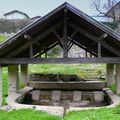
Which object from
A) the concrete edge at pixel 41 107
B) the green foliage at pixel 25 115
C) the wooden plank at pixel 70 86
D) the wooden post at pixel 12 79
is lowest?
the green foliage at pixel 25 115

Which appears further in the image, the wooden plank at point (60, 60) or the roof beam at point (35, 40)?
the roof beam at point (35, 40)

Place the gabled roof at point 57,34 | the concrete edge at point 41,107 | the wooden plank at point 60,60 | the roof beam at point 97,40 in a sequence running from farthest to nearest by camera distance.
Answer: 1. the roof beam at point 97,40
2. the wooden plank at point 60,60
3. the gabled roof at point 57,34
4. the concrete edge at point 41,107

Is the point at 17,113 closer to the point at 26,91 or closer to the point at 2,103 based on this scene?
the point at 2,103

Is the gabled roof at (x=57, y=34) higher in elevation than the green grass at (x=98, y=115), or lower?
higher

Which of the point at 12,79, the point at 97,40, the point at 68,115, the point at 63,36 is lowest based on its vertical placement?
the point at 68,115

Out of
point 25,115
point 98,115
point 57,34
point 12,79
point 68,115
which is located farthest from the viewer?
point 12,79

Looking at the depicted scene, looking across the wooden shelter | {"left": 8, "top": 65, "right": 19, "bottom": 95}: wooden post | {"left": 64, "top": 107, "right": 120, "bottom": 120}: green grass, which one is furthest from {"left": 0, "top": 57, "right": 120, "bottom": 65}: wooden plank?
{"left": 64, "top": 107, "right": 120, "bottom": 120}: green grass

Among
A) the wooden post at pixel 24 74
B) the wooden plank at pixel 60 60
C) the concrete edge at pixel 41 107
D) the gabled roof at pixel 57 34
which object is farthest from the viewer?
the wooden post at pixel 24 74

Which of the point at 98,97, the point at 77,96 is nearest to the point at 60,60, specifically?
the point at 77,96

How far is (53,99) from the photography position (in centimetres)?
1603

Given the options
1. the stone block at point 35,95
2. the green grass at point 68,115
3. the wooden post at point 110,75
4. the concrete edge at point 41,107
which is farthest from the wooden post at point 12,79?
the wooden post at point 110,75

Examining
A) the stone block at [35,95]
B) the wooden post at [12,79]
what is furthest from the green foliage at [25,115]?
the stone block at [35,95]

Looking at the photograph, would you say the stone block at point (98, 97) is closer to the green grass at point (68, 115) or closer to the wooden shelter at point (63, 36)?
the wooden shelter at point (63, 36)

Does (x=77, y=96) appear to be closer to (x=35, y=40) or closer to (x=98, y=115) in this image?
(x=35, y=40)
